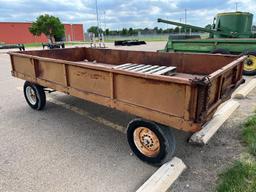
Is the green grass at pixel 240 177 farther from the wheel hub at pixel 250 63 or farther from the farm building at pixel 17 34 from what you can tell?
the farm building at pixel 17 34

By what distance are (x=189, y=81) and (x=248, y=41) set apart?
7.16 m

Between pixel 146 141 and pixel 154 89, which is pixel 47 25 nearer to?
pixel 146 141

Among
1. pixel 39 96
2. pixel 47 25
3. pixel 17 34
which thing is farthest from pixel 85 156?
pixel 17 34

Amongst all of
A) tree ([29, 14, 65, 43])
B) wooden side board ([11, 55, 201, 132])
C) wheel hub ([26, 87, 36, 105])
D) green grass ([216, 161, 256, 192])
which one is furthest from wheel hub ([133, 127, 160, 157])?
tree ([29, 14, 65, 43])

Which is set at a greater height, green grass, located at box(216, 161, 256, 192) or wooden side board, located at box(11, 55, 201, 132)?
wooden side board, located at box(11, 55, 201, 132)

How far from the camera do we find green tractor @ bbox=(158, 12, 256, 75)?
822 cm

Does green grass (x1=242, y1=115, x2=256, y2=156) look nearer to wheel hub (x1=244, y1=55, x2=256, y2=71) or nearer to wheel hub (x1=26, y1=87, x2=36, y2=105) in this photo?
wheel hub (x1=26, y1=87, x2=36, y2=105)

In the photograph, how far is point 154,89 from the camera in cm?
267

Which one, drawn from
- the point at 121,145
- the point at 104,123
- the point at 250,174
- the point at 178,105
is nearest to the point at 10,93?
the point at 104,123

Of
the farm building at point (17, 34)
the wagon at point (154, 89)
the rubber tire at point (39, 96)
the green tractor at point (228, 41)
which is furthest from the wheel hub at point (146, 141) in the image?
the farm building at point (17, 34)

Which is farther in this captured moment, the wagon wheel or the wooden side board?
the wagon wheel

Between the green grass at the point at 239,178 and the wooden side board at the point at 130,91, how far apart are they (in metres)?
0.72

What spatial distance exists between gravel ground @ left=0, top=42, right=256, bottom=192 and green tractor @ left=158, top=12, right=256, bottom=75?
13.5ft

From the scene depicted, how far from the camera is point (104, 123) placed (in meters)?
4.43
